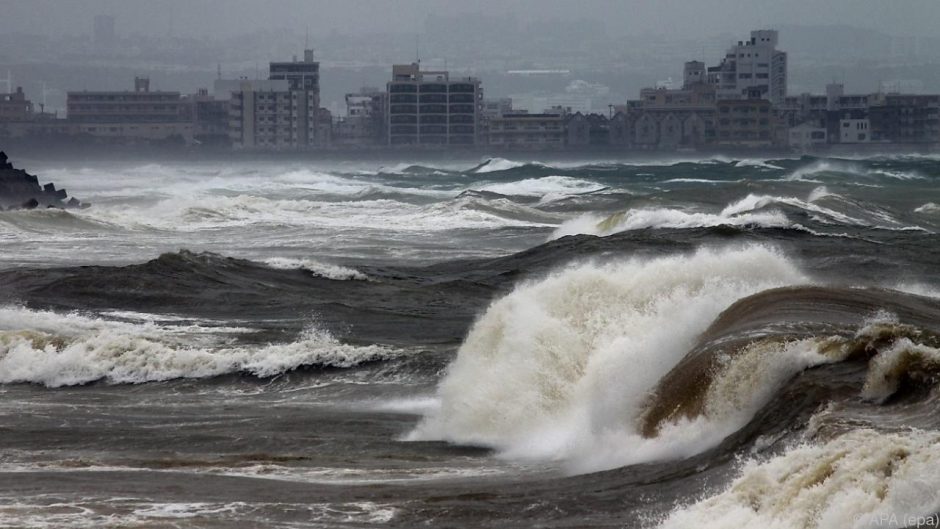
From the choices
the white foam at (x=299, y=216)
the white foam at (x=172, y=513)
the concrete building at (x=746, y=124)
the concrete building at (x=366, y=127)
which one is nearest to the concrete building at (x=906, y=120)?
the concrete building at (x=746, y=124)

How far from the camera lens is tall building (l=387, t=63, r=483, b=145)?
158 meters

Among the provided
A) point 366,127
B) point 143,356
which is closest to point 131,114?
point 366,127

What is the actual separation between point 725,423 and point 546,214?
40613 mm

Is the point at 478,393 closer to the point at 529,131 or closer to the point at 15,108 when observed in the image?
the point at 529,131

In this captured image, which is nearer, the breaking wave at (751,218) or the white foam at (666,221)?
the white foam at (666,221)

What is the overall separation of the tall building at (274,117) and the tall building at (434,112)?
1013cm

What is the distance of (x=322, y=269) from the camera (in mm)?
27438

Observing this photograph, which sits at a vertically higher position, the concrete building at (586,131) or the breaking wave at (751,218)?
the concrete building at (586,131)

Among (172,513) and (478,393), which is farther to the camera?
(478,393)

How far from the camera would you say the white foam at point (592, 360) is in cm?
1164

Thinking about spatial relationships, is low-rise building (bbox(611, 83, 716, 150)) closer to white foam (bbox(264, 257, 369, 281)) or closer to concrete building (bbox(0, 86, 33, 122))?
concrete building (bbox(0, 86, 33, 122))

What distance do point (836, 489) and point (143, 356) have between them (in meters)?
11.3

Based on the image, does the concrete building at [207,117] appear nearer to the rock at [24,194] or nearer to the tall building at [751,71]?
the tall building at [751,71]

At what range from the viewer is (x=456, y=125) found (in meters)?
159
